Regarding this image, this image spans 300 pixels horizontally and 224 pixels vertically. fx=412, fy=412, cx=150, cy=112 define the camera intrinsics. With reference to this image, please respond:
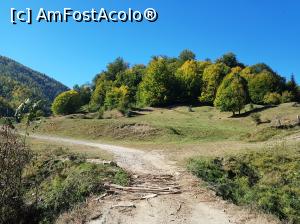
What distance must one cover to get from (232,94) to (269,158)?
35462 mm

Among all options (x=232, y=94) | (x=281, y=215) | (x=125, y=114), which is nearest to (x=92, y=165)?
(x=281, y=215)

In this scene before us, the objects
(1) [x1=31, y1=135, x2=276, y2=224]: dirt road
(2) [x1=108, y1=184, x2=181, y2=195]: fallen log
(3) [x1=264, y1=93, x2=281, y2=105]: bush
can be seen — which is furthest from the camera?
(3) [x1=264, y1=93, x2=281, y2=105]: bush

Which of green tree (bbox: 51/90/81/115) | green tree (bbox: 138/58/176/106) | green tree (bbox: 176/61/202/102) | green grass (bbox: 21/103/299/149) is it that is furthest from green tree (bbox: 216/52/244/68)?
green grass (bbox: 21/103/299/149)

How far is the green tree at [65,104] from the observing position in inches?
3275

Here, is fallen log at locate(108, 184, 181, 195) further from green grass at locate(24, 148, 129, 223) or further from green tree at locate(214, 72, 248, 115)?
green tree at locate(214, 72, 248, 115)

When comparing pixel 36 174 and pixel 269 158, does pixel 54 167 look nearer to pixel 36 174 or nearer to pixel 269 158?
pixel 36 174

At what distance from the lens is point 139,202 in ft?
46.2

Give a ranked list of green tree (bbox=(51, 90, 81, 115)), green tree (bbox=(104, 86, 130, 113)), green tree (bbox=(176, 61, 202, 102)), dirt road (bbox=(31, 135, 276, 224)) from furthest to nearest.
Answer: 1. green tree (bbox=(176, 61, 202, 102))
2. green tree (bbox=(51, 90, 81, 115))
3. green tree (bbox=(104, 86, 130, 113))
4. dirt road (bbox=(31, 135, 276, 224))

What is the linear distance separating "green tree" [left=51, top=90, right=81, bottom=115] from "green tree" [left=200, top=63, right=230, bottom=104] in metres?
26.2

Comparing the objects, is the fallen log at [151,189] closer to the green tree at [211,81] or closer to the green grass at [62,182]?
the green grass at [62,182]

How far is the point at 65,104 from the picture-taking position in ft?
274

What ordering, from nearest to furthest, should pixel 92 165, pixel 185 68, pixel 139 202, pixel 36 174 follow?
1. pixel 139 202
2. pixel 92 165
3. pixel 36 174
4. pixel 185 68

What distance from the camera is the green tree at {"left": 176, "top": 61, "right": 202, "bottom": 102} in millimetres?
85188

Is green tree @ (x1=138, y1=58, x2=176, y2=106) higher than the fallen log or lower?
higher
